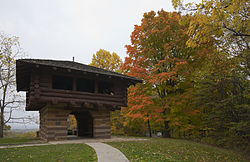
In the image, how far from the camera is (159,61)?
16375 mm

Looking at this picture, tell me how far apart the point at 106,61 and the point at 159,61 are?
1322 cm

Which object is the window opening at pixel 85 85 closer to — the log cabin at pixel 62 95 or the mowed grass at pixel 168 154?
the log cabin at pixel 62 95

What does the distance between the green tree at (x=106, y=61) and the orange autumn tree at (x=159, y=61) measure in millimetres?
9041

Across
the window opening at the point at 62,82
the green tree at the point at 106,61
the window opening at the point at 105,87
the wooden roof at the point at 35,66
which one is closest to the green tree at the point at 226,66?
the wooden roof at the point at 35,66

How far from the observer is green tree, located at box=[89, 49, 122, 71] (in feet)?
91.6

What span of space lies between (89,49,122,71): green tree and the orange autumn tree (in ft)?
29.7

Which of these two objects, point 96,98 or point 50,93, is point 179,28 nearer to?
point 96,98

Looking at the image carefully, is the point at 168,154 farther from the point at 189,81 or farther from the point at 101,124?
the point at 189,81

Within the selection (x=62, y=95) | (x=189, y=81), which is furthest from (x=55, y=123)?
(x=189, y=81)

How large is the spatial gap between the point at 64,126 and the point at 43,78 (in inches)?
155

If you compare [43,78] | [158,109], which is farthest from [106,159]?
[158,109]

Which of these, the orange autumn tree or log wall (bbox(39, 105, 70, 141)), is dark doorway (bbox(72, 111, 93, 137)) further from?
log wall (bbox(39, 105, 70, 141))

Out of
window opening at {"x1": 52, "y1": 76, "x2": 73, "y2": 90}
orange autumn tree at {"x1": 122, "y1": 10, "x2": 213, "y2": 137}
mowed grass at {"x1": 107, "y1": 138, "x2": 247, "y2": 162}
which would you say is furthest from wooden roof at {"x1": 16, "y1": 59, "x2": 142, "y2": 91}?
mowed grass at {"x1": 107, "y1": 138, "x2": 247, "y2": 162}

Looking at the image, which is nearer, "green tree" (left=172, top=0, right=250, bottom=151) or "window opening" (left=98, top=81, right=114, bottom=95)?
"green tree" (left=172, top=0, right=250, bottom=151)
